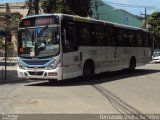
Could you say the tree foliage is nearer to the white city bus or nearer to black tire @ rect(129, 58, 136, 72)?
black tire @ rect(129, 58, 136, 72)

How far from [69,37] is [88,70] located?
2508 mm

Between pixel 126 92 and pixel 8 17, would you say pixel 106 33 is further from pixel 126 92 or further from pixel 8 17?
pixel 8 17

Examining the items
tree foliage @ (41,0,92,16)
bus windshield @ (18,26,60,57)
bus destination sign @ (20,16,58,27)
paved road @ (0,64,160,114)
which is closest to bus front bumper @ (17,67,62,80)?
bus windshield @ (18,26,60,57)

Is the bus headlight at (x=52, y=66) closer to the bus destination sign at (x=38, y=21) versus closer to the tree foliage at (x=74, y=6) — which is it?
the bus destination sign at (x=38, y=21)

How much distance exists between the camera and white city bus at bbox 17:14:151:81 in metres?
18.8

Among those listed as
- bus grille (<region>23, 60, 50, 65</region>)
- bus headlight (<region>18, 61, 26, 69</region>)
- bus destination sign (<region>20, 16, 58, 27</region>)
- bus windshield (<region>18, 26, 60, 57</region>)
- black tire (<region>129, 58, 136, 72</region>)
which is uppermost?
bus destination sign (<region>20, 16, 58, 27</region>)

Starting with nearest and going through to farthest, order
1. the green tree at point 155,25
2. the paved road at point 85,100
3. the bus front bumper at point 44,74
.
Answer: the paved road at point 85,100
the bus front bumper at point 44,74
the green tree at point 155,25

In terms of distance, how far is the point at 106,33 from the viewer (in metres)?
23.2

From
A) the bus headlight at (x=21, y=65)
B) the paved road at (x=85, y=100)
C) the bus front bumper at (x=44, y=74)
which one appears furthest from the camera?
the bus headlight at (x=21, y=65)

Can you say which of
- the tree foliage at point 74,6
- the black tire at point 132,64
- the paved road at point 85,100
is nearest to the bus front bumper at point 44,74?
the paved road at point 85,100

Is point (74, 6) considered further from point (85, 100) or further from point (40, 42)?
point (85, 100)

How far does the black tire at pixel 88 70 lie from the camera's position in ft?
69.0

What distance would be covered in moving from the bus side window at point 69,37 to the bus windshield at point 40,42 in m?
0.39

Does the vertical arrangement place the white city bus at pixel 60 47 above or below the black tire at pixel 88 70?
above
